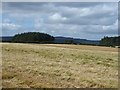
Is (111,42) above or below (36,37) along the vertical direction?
below

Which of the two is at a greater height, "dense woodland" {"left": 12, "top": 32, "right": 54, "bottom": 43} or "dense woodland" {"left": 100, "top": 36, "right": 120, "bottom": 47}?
"dense woodland" {"left": 12, "top": 32, "right": 54, "bottom": 43}

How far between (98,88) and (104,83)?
69.1 inches

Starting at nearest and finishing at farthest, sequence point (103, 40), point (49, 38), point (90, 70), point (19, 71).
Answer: point (19, 71), point (90, 70), point (49, 38), point (103, 40)

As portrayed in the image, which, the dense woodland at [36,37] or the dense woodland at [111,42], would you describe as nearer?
the dense woodland at [111,42]

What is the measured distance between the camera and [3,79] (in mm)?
20500

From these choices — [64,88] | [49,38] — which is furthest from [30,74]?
[49,38]

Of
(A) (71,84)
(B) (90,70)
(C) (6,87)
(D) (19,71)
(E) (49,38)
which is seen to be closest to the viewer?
(C) (6,87)

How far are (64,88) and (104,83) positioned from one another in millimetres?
4016

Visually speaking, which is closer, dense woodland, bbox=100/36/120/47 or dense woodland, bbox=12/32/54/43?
dense woodland, bbox=100/36/120/47

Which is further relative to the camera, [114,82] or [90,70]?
[90,70]

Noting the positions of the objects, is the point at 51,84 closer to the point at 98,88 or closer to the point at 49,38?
the point at 98,88

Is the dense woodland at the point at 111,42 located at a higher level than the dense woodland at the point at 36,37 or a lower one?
lower

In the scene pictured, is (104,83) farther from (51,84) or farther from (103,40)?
(103,40)

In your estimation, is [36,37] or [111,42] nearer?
[36,37]
